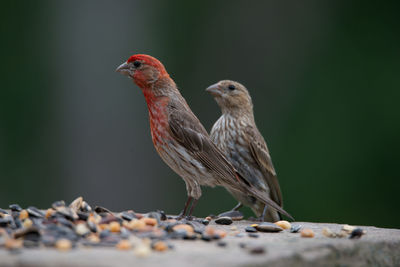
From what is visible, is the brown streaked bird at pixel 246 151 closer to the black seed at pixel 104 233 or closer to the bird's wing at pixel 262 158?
the bird's wing at pixel 262 158

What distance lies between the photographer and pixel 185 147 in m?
5.05

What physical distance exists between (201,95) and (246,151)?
4.94 metres

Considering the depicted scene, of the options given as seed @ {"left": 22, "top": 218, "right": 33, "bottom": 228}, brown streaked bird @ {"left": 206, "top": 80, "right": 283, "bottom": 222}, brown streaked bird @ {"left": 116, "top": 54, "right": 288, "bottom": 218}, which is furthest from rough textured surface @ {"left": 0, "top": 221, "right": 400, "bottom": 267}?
brown streaked bird @ {"left": 206, "top": 80, "right": 283, "bottom": 222}

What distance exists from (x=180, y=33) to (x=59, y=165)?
12.3ft

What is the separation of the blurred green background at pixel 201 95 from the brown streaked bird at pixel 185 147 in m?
3.62

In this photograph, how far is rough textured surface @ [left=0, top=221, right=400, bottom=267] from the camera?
263 centimetres

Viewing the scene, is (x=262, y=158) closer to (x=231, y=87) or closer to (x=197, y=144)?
(x=231, y=87)

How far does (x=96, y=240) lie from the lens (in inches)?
126

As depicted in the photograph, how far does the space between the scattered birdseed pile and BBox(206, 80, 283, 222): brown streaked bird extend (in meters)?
1.39

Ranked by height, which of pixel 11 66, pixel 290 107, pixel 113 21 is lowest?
pixel 290 107

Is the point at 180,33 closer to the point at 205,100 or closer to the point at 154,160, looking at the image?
the point at 205,100

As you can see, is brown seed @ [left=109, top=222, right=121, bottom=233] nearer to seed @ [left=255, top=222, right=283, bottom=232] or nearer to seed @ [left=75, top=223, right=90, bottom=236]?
seed @ [left=75, top=223, right=90, bottom=236]

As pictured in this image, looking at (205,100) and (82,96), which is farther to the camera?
(205,100)

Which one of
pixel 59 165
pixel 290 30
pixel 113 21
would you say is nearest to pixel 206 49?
pixel 290 30
